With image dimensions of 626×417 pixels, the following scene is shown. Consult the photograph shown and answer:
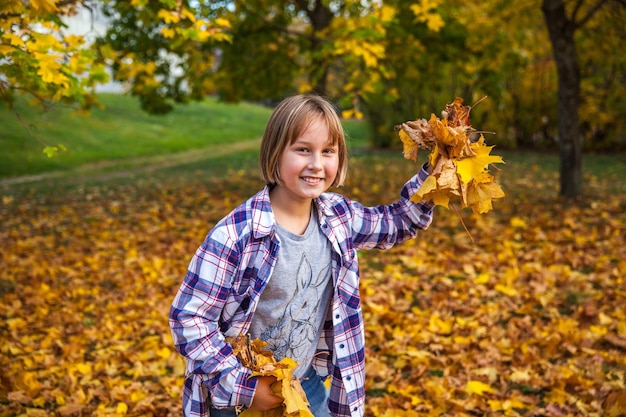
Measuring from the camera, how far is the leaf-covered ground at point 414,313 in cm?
307

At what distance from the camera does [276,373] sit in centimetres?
160

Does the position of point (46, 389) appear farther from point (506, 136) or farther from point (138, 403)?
point (506, 136)

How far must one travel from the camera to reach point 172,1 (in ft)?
12.1

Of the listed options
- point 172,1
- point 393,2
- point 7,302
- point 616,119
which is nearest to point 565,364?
point 172,1

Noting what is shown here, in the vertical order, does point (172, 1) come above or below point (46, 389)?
above

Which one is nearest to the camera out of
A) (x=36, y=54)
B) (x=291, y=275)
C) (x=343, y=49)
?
(x=291, y=275)

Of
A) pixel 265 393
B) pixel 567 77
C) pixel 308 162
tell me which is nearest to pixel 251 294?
pixel 265 393

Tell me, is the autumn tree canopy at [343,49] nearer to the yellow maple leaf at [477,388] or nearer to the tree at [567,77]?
the tree at [567,77]

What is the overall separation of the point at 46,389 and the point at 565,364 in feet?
9.31

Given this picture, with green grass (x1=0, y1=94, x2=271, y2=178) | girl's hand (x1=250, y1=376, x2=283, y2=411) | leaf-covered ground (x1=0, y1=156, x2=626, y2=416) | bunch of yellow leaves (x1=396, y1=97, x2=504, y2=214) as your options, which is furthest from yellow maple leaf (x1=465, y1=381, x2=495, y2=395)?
green grass (x1=0, y1=94, x2=271, y2=178)

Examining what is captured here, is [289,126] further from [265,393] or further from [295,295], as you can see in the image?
[265,393]

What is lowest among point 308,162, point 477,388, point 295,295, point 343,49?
point 477,388

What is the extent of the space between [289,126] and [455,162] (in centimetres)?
50

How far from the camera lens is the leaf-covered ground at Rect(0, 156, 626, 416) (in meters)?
3.07
